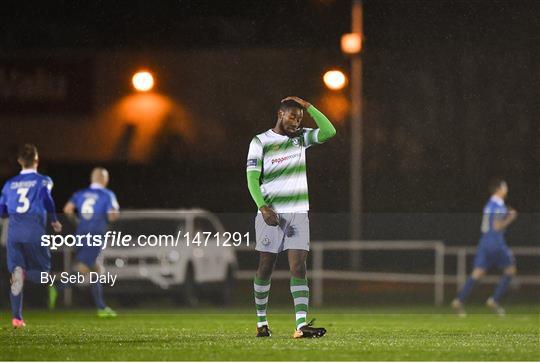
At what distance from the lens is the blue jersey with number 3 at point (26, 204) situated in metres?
15.6

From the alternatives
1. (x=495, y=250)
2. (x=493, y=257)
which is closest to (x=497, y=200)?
(x=495, y=250)

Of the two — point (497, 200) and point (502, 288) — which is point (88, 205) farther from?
point (502, 288)

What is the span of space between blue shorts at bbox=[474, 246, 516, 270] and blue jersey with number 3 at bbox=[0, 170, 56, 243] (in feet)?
25.3

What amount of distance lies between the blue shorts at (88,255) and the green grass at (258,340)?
2.81ft

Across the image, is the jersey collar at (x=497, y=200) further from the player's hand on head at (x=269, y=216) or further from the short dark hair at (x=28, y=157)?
the player's hand on head at (x=269, y=216)

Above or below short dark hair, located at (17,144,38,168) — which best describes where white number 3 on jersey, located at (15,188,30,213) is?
below

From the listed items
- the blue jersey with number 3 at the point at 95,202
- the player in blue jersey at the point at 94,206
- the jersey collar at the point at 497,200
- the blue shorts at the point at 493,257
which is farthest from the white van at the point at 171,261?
the jersey collar at the point at 497,200

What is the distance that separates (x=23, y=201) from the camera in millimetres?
15641

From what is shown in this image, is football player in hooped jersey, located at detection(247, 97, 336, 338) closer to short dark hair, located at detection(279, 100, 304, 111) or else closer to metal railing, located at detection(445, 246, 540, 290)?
short dark hair, located at detection(279, 100, 304, 111)

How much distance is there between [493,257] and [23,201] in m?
8.32

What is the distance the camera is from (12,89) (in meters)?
44.0

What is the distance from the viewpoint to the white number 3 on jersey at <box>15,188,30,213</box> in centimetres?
1556

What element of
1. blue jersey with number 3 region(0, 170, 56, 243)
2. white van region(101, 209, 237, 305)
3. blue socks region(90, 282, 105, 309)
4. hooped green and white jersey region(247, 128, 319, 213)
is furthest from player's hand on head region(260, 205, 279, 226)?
white van region(101, 209, 237, 305)

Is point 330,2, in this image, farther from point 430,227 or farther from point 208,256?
point 208,256
